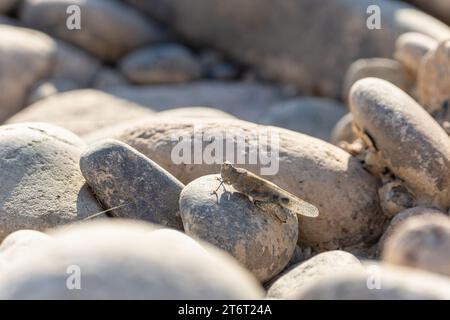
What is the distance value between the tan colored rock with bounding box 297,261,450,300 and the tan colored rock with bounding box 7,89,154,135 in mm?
5758

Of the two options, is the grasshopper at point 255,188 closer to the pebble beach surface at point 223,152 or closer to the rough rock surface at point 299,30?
Answer: the pebble beach surface at point 223,152

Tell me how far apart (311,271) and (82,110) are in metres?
5.38

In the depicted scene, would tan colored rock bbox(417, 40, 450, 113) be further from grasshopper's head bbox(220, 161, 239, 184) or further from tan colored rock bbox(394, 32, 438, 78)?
grasshopper's head bbox(220, 161, 239, 184)

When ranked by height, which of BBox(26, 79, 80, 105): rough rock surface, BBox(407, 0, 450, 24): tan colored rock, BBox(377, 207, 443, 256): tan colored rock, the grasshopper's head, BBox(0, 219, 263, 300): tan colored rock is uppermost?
BBox(0, 219, 263, 300): tan colored rock

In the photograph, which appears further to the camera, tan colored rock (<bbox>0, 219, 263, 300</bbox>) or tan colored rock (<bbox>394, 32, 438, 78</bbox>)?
tan colored rock (<bbox>394, 32, 438, 78</bbox>)

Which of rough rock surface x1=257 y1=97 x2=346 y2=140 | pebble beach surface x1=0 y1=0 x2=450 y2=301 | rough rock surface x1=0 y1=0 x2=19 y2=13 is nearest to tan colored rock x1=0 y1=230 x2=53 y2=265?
pebble beach surface x1=0 y1=0 x2=450 y2=301

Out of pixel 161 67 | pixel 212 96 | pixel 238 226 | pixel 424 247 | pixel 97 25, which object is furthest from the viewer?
pixel 97 25

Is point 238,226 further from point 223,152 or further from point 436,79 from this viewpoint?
point 436,79

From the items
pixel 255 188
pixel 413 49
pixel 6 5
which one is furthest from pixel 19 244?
pixel 6 5

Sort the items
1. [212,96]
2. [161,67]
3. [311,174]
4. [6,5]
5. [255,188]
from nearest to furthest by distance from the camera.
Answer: [255,188] → [311,174] → [212,96] → [161,67] → [6,5]

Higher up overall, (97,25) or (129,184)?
(129,184)

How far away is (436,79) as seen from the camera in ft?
21.5

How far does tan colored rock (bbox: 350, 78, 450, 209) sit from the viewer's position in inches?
204
